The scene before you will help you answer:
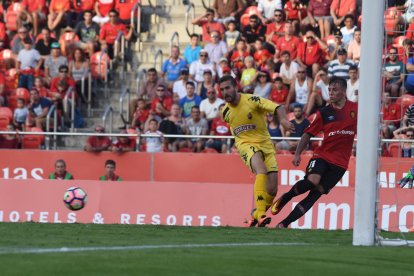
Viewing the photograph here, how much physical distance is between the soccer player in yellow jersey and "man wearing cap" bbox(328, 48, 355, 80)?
292 inches

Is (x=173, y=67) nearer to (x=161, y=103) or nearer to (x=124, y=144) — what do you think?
(x=161, y=103)

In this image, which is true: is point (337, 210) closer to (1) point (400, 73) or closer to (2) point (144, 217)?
(2) point (144, 217)

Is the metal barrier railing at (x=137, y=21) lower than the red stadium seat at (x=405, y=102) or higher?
higher

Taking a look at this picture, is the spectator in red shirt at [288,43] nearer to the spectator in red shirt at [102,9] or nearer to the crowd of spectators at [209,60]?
the crowd of spectators at [209,60]

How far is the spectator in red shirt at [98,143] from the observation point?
23312mm

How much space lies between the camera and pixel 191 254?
10.6 meters

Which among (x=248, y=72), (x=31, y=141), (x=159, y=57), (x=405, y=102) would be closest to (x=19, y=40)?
(x=159, y=57)

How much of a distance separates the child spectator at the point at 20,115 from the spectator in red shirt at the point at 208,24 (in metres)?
4.70

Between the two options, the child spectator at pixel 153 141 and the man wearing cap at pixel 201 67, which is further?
the man wearing cap at pixel 201 67

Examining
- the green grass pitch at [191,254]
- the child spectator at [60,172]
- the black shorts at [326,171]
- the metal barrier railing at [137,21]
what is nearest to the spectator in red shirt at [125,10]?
the metal barrier railing at [137,21]

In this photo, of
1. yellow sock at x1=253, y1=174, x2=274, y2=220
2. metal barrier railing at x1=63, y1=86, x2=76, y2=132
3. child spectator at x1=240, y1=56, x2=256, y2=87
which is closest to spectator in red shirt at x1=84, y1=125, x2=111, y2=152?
metal barrier railing at x1=63, y1=86, x2=76, y2=132

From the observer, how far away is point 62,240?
39.1ft

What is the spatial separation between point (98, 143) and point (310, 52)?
492 cm

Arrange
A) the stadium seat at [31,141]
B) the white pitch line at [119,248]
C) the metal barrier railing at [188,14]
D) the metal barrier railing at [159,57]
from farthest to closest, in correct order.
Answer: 1. the metal barrier railing at [188,14]
2. the metal barrier railing at [159,57]
3. the stadium seat at [31,141]
4. the white pitch line at [119,248]
